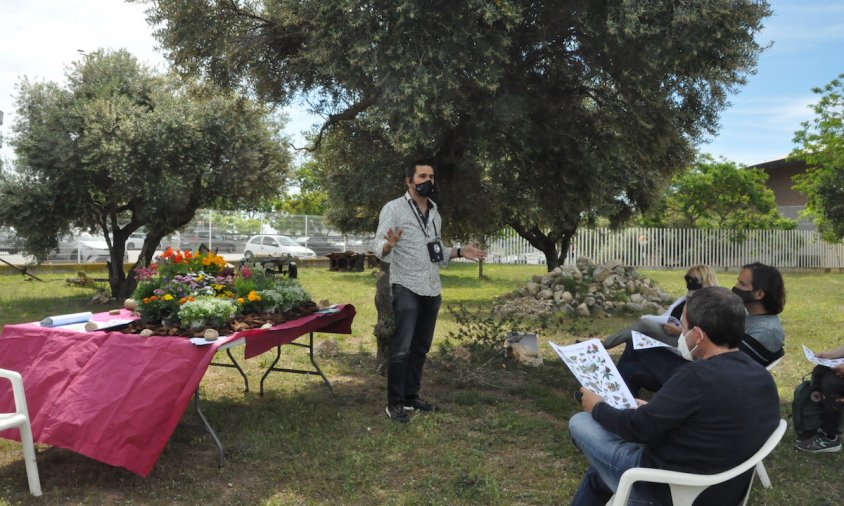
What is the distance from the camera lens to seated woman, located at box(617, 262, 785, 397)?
436 cm

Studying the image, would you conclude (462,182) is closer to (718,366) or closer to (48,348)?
(48,348)

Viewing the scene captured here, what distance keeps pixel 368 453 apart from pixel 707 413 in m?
2.70

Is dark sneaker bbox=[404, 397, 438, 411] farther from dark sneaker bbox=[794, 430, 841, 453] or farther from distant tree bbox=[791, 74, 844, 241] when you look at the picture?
distant tree bbox=[791, 74, 844, 241]

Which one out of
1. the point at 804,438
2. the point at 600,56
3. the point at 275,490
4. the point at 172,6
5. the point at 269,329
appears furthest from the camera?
the point at 172,6

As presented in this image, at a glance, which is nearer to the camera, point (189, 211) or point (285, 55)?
point (285, 55)

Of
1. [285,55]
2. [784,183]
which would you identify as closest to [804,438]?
[285,55]

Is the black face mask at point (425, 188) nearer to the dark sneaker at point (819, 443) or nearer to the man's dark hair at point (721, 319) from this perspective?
the man's dark hair at point (721, 319)

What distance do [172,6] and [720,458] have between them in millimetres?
6452

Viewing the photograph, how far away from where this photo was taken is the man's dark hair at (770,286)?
4461mm

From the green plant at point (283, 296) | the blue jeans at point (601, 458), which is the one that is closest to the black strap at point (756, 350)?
the blue jeans at point (601, 458)

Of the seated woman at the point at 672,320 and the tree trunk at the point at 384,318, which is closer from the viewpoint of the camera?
the seated woman at the point at 672,320

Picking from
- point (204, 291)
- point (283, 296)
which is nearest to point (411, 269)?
point (283, 296)

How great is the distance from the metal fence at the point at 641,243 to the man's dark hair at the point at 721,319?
25.2 m

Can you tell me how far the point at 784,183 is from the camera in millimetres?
40844
